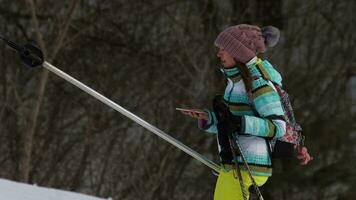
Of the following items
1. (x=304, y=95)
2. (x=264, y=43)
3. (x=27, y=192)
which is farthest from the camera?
(x=304, y=95)

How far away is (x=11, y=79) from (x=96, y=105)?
3.23ft

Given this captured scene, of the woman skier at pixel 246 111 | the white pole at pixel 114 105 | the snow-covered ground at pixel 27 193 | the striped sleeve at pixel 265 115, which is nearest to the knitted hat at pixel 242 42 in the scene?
the woman skier at pixel 246 111

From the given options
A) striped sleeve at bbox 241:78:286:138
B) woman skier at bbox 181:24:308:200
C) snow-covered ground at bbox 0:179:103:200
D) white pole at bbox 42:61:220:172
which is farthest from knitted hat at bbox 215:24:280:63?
snow-covered ground at bbox 0:179:103:200

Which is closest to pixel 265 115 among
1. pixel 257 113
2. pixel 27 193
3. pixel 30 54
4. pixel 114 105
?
pixel 257 113

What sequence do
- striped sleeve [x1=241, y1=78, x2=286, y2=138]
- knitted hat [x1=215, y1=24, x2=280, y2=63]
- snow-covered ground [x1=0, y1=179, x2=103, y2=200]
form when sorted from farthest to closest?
1. snow-covered ground [x1=0, y1=179, x2=103, y2=200]
2. knitted hat [x1=215, y1=24, x2=280, y2=63]
3. striped sleeve [x1=241, y1=78, x2=286, y2=138]

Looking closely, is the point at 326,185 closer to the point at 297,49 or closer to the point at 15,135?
the point at 297,49

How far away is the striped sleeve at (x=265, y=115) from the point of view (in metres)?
2.56

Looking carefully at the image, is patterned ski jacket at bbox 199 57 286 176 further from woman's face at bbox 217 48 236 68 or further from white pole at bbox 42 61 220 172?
white pole at bbox 42 61 220 172

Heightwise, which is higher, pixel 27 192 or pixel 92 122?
pixel 27 192

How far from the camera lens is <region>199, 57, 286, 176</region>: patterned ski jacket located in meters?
2.58

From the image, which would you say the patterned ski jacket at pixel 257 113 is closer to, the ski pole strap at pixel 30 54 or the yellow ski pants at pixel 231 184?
the yellow ski pants at pixel 231 184

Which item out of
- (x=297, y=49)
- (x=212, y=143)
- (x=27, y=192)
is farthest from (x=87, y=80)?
(x=27, y=192)

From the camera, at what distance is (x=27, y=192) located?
10.5 ft

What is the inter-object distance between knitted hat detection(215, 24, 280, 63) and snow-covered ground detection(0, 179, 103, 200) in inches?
42.0
